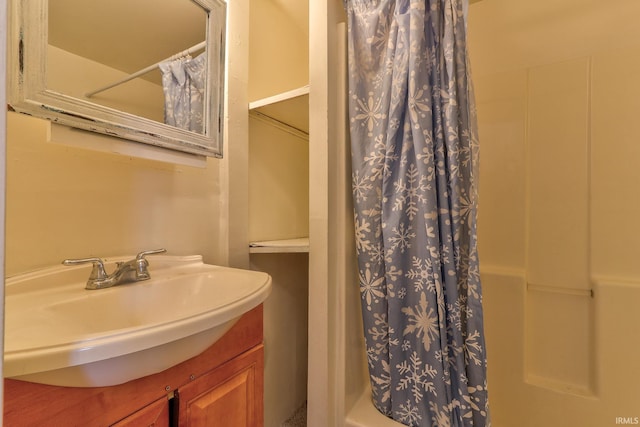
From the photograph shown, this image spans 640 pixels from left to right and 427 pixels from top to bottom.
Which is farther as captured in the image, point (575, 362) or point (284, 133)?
point (284, 133)

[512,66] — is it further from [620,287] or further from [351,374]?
[351,374]

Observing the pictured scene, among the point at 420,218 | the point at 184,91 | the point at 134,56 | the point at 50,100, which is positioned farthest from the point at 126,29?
the point at 420,218

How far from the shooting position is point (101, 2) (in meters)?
0.63

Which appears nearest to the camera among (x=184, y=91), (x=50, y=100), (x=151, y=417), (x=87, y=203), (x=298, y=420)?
(x=151, y=417)

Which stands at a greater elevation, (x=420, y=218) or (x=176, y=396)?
(x=420, y=218)

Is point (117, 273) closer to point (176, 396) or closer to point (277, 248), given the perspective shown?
point (176, 396)

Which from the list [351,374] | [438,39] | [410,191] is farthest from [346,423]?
[438,39]

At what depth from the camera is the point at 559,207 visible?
1.07 metres

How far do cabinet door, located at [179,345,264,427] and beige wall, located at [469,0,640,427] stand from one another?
107cm

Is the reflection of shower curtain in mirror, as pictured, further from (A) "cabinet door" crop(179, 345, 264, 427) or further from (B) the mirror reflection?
(A) "cabinet door" crop(179, 345, 264, 427)

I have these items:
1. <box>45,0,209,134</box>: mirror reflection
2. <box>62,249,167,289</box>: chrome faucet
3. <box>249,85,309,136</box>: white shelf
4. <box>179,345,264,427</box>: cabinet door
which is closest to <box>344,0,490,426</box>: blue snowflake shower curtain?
<box>249,85,309,136</box>: white shelf

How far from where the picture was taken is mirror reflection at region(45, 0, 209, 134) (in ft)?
1.89

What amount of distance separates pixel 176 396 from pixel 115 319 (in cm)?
25

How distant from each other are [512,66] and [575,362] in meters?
1.29
